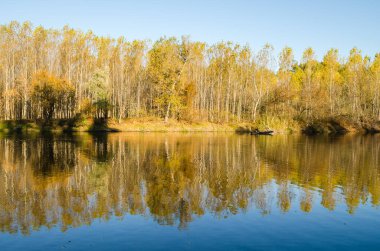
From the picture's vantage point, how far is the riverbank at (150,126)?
77188 millimetres

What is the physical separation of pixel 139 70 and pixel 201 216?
8025 centimetres

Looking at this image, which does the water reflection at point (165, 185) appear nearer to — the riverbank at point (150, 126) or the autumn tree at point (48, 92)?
the riverbank at point (150, 126)

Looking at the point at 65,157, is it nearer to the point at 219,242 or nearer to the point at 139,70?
the point at 219,242

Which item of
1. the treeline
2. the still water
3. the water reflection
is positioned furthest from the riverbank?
the still water

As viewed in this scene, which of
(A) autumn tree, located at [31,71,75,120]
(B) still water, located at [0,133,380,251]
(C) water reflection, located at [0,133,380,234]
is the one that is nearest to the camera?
(B) still water, located at [0,133,380,251]

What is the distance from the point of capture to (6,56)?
276ft

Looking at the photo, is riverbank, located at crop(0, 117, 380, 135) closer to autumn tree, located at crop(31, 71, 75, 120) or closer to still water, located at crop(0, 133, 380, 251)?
autumn tree, located at crop(31, 71, 75, 120)

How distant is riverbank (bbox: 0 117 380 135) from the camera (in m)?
77.2

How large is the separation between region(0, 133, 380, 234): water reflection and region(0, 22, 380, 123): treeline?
43.2 meters

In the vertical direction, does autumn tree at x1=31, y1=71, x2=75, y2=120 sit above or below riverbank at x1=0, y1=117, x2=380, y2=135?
above

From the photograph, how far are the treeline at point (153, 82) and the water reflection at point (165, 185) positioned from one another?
43.2 meters

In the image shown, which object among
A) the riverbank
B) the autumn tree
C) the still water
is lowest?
the still water

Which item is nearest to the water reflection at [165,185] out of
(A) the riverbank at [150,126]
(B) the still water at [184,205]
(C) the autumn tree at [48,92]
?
(B) the still water at [184,205]

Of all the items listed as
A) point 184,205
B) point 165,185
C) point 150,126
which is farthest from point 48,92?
point 184,205
